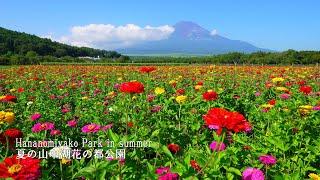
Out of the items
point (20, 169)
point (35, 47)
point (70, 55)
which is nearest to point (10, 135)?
point (20, 169)

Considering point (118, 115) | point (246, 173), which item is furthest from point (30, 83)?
point (246, 173)

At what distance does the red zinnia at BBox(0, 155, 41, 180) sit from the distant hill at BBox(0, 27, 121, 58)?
99.6m

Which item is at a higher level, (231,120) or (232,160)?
(231,120)

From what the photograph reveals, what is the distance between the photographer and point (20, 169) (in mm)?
1940

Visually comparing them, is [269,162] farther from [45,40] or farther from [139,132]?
[45,40]

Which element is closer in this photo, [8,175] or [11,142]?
[8,175]

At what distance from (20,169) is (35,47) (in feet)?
333

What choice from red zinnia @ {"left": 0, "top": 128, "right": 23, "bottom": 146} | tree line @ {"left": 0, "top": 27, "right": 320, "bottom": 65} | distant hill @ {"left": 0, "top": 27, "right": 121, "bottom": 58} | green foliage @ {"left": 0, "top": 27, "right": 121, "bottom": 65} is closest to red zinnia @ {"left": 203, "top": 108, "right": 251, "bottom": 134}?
red zinnia @ {"left": 0, "top": 128, "right": 23, "bottom": 146}

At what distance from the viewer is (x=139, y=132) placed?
13.3 feet

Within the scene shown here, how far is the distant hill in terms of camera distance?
330 ft

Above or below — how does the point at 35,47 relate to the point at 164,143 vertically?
below

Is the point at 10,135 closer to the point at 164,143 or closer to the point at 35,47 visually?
the point at 164,143

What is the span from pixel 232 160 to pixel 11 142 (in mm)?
1618

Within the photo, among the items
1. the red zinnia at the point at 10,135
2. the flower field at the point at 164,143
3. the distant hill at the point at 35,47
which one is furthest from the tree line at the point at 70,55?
the red zinnia at the point at 10,135
